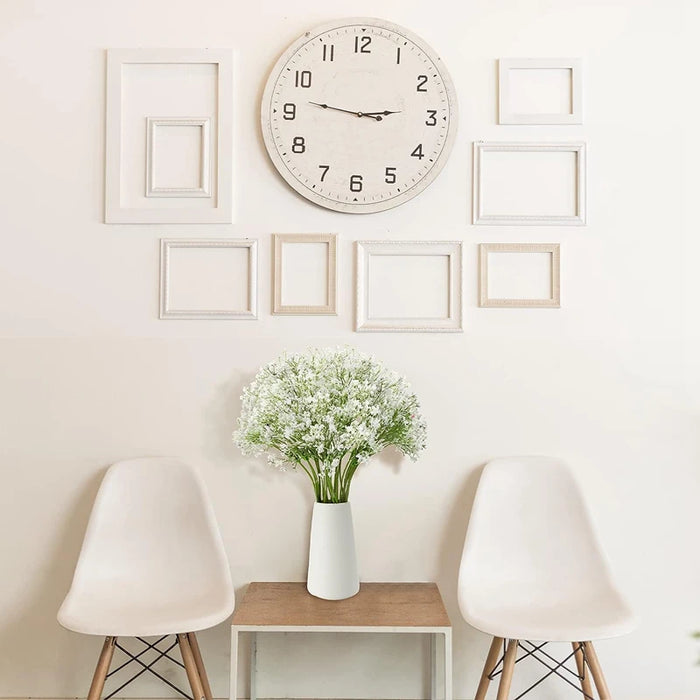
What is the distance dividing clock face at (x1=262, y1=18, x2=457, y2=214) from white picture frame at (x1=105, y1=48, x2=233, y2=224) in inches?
5.3

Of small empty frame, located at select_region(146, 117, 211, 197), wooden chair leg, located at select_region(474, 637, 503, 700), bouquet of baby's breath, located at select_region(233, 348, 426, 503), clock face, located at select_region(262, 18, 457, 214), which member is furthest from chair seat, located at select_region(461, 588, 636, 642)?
small empty frame, located at select_region(146, 117, 211, 197)

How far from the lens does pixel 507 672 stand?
1.67m

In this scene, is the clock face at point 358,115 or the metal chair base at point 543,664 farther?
the clock face at point 358,115

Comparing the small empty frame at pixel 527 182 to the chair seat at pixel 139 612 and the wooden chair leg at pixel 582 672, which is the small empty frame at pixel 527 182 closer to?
the wooden chair leg at pixel 582 672

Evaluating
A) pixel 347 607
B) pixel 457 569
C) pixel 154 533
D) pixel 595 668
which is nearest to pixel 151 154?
pixel 154 533

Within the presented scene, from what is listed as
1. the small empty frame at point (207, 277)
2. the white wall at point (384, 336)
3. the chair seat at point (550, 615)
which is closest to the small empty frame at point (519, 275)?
the white wall at point (384, 336)

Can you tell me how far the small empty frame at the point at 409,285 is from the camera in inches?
79.0

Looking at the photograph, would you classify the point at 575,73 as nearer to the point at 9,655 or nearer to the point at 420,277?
the point at 420,277

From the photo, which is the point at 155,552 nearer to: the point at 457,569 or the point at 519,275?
the point at 457,569

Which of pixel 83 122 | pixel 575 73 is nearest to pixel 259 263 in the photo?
pixel 83 122

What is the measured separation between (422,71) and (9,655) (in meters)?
2.13

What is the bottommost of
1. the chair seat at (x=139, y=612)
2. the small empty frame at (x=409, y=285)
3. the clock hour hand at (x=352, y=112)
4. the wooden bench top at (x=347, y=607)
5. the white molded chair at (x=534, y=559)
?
the wooden bench top at (x=347, y=607)

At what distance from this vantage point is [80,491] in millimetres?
2018

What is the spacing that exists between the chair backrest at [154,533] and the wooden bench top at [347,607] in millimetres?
145
